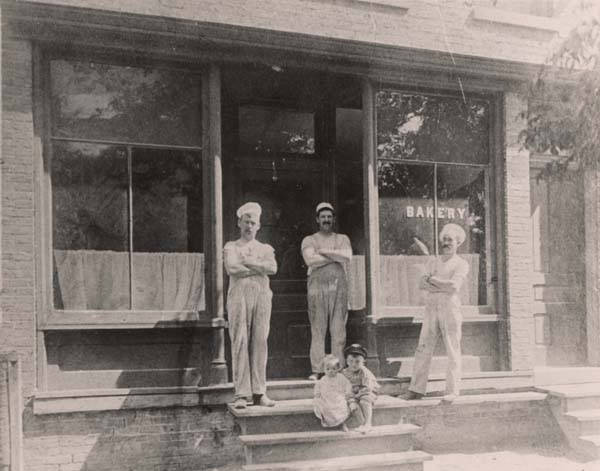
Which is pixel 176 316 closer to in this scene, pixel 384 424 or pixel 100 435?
pixel 100 435

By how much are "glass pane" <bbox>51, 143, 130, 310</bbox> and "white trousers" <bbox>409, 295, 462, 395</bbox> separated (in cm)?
324

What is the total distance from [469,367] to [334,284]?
2.29m

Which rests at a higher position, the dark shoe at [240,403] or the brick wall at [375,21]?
the brick wall at [375,21]

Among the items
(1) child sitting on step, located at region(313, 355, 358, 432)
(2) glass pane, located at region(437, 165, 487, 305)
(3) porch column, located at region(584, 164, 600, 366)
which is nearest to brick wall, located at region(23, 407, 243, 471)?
(1) child sitting on step, located at region(313, 355, 358, 432)

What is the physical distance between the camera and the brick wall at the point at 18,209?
6520 millimetres

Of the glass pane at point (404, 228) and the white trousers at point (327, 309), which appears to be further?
the glass pane at point (404, 228)

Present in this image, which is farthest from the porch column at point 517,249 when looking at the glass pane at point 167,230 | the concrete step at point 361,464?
the glass pane at point 167,230

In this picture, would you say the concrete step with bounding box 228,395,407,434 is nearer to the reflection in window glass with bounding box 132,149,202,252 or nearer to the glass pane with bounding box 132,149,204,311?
the glass pane with bounding box 132,149,204,311

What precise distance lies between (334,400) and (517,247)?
11.8 ft

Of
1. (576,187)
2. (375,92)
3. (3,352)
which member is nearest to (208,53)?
(375,92)

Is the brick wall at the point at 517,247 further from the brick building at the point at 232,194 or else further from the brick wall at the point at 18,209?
the brick wall at the point at 18,209

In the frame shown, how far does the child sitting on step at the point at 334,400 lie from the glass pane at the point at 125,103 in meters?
2.98

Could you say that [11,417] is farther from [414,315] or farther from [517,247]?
[517,247]

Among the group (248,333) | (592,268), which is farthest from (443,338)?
(592,268)
